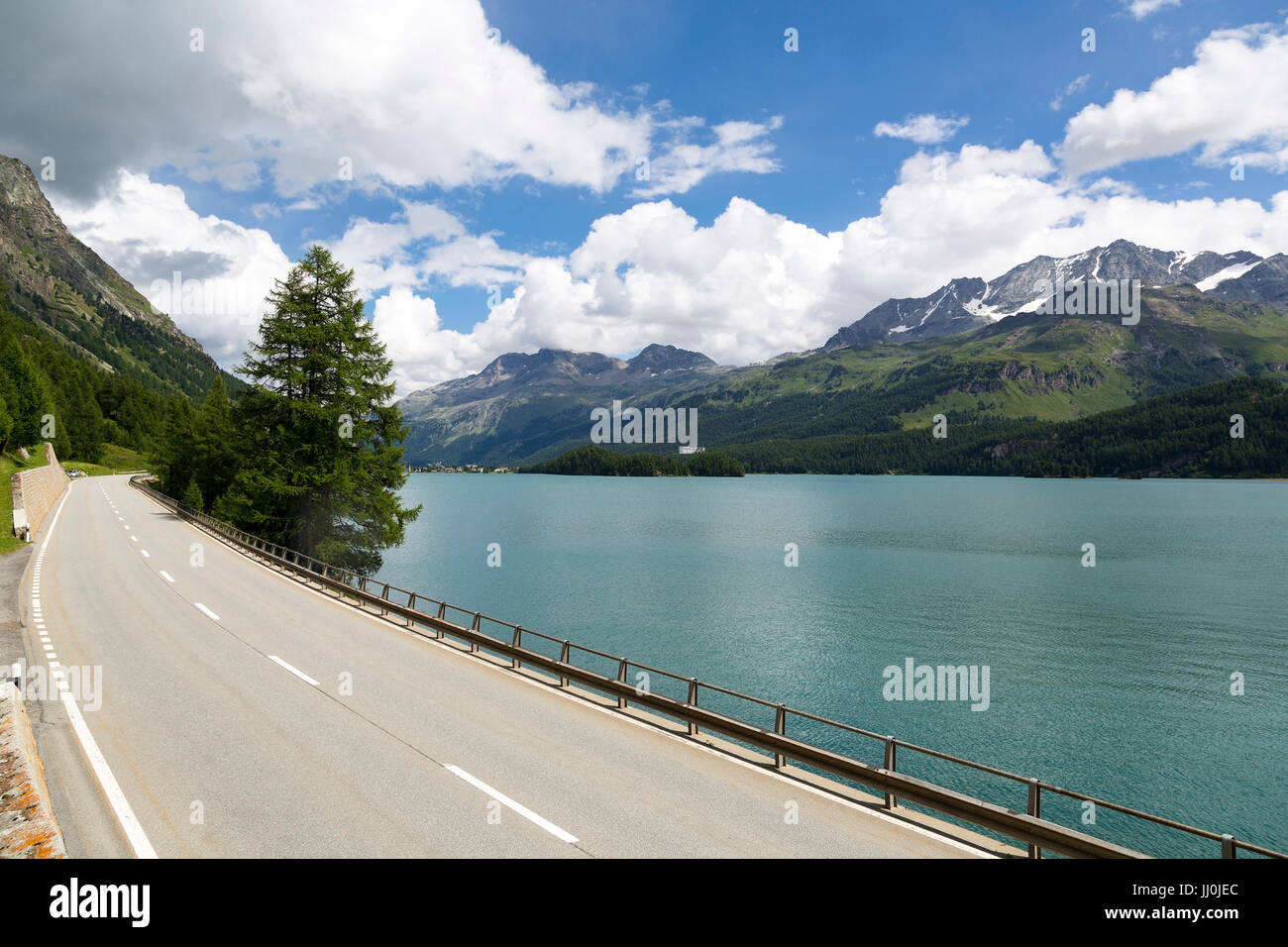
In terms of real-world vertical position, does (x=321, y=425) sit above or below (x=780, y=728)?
above

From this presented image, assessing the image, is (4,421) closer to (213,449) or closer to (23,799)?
(213,449)

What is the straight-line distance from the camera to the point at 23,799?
9508 mm

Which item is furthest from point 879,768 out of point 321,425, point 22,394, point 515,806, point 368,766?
point 22,394

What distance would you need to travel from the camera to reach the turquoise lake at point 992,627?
925 inches

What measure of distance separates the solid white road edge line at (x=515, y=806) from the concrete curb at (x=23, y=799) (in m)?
5.61

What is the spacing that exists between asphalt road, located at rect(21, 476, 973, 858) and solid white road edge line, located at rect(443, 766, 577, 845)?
0.15ft

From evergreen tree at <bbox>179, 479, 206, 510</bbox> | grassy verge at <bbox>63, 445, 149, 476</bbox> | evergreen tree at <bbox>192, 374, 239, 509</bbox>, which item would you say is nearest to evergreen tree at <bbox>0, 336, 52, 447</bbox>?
grassy verge at <bbox>63, 445, 149, 476</bbox>

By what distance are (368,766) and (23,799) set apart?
489cm

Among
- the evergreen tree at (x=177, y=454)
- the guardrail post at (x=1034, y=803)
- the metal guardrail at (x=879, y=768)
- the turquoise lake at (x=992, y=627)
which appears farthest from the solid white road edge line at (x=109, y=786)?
the evergreen tree at (x=177, y=454)

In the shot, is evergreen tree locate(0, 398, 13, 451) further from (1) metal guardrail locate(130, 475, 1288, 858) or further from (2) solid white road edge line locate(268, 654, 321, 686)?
(2) solid white road edge line locate(268, 654, 321, 686)
